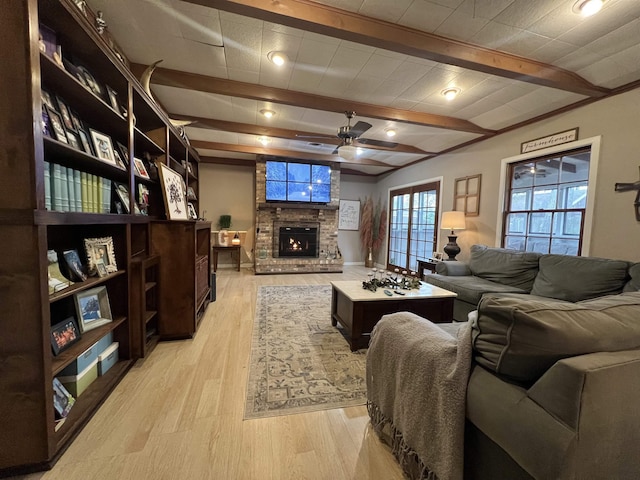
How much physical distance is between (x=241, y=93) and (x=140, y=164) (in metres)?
1.28

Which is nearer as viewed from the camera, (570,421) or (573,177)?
(570,421)

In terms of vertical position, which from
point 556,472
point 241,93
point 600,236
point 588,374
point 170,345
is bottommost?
point 170,345

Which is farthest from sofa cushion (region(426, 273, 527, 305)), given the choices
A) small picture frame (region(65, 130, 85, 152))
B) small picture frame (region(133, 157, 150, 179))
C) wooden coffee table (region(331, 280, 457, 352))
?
small picture frame (region(65, 130, 85, 152))

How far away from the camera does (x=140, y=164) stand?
2322 mm

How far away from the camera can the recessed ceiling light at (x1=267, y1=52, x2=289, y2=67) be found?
2350 millimetres

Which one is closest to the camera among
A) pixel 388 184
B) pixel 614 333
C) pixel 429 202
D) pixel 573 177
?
A: pixel 614 333

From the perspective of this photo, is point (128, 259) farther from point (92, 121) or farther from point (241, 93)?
point (241, 93)

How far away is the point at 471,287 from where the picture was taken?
2.93 metres

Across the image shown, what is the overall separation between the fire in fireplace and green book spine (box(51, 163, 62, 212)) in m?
4.63

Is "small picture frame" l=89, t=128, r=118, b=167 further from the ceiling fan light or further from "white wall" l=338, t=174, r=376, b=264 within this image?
"white wall" l=338, t=174, r=376, b=264

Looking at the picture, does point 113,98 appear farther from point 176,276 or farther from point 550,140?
point 550,140

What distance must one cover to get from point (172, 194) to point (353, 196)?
5205 mm

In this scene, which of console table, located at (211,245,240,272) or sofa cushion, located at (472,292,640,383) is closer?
sofa cushion, located at (472,292,640,383)

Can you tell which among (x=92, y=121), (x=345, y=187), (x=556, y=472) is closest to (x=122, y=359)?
(x=92, y=121)
